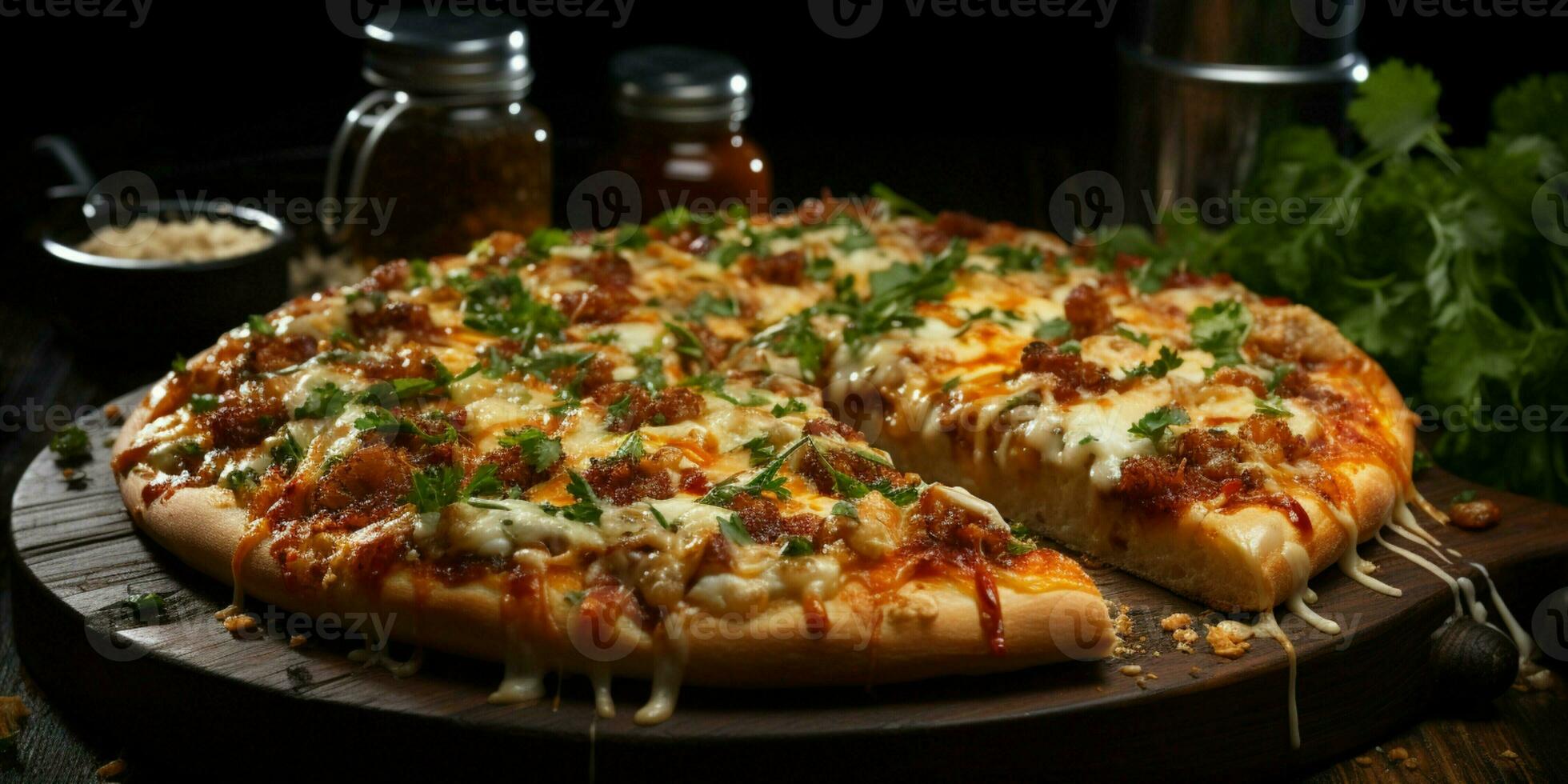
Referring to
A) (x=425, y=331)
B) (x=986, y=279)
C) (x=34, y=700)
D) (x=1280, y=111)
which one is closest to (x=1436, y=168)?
(x=1280, y=111)

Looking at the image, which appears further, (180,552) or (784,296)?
(784,296)

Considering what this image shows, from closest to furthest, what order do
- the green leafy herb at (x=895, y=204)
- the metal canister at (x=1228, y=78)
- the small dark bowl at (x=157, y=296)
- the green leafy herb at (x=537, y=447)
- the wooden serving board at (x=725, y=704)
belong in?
the wooden serving board at (x=725, y=704) < the green leafy herb at (x=537, y=447) < the small dark bowl at (x=157, y=296) < the green leafy herb at (x=895, y=204) < the metal canister at (x=1228, y=78)

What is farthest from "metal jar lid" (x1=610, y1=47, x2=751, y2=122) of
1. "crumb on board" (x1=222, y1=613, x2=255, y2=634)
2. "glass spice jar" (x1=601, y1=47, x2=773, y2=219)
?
"crumb on board" (x1=222, y1=613, x2=255, y2=634)

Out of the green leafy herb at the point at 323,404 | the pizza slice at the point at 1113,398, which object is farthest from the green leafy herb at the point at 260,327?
the pizza slice at the point at 1113,398

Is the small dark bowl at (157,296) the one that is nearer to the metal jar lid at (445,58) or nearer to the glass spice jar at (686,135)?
the metal jar lid at (445,58)

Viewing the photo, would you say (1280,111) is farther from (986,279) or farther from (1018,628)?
(1018,628)

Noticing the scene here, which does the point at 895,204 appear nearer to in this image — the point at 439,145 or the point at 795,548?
the point at 439,145

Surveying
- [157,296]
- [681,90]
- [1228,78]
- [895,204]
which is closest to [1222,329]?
[895,204]
